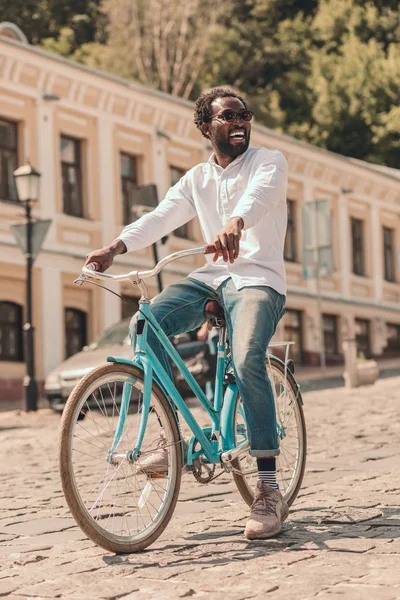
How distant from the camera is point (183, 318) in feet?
17.3

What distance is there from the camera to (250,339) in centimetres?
Answer: 514

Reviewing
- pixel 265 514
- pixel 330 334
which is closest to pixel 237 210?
pixel 265 514

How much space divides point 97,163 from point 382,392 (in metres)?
10.9

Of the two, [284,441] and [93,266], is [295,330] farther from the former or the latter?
[93,266]

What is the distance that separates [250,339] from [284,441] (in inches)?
32.2

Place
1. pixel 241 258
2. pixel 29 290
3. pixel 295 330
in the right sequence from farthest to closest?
1. pixel 295 330
2. pixel 29 290
3. pixel 241 258

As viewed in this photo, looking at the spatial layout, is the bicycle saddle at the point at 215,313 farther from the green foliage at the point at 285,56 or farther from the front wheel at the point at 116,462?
the green foliage at the point at 285,56

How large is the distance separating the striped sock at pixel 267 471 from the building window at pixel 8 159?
18.3m

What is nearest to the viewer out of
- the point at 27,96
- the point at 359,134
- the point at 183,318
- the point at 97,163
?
the point at 183,318

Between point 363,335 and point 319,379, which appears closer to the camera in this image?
point 319,379

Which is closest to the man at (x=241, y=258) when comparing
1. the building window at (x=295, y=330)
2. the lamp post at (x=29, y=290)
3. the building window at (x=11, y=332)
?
the lamp post at (x=29, y=290)

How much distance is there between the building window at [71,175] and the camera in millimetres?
25094

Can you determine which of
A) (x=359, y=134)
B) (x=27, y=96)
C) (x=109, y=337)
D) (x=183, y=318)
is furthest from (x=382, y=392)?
(x=359, y=134)

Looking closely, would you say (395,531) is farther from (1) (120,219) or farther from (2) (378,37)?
(2) (378,37)
